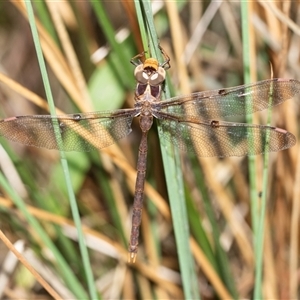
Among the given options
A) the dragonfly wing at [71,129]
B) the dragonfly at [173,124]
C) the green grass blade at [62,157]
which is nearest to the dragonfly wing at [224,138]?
the dragonfly at [173,124]

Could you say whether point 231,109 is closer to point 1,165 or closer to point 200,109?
point 200,109

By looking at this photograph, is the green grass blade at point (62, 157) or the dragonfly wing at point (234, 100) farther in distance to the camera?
the dragonfly wing at point (234, 100)

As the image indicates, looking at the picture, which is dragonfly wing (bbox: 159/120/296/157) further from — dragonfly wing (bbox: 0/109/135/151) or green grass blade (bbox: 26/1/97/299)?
green grass blade (bbox: 26/1/97/299)

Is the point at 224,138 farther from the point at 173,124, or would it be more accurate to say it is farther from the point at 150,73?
the point at 150,73

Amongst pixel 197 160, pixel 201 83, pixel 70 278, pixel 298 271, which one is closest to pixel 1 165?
pixel 70 278

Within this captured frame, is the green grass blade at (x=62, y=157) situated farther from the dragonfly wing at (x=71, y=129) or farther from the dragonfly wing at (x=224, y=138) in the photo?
the dragonfly wing at (x=224, y=138)

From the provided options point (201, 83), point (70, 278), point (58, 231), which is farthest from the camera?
point (201, 83)

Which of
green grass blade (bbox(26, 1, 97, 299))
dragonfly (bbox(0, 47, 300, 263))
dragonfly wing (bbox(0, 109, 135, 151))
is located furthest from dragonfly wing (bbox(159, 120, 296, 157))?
green grass blade (bbox(26, 1, 97, 299))
